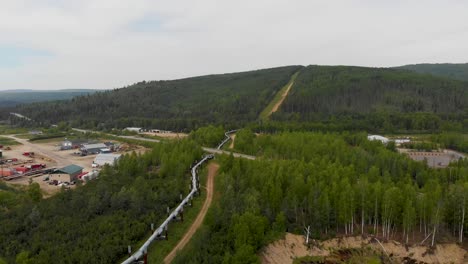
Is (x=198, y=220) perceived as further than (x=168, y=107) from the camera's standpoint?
No

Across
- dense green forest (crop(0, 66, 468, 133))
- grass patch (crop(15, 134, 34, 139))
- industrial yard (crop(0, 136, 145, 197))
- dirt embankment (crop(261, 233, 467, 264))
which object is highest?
dense green forest (crop(0, 66, 468, 133))

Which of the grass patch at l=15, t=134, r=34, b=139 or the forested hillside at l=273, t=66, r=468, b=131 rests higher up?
the forested hillside at l=273, t=66, r=468, b=131

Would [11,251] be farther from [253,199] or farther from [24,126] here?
[24,126]

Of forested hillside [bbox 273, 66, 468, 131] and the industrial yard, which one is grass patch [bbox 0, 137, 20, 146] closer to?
the industrial yard

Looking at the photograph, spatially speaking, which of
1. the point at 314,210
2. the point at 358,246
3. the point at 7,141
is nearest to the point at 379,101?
the point at 314,210

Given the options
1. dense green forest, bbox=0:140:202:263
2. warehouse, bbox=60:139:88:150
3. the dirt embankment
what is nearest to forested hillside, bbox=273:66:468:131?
warehouse, bbox=60:139:88:150

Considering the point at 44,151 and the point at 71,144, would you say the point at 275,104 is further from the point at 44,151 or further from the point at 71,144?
the point at 44,151

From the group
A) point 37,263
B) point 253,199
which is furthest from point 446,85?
point 37,263
